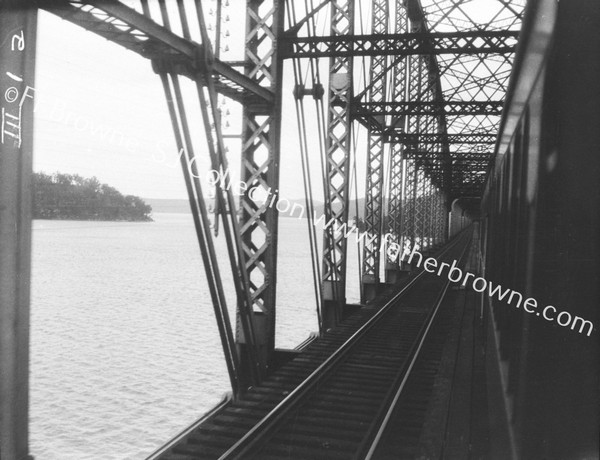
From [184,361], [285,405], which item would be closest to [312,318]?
[184,361]

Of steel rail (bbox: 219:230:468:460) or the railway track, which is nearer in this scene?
steel rail (bbox: 219:230:468:460)

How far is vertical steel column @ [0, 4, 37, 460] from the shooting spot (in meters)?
2.93

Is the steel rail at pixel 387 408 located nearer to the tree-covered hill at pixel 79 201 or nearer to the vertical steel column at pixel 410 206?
the tree-covered hill at pixel 79 201

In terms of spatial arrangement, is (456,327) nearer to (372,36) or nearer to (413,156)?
(372,36)

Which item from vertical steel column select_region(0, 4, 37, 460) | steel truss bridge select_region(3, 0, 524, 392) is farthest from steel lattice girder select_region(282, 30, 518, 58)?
vertical steel column select_region(0, 4, 37, 460)

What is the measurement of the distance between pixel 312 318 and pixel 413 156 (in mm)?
9514

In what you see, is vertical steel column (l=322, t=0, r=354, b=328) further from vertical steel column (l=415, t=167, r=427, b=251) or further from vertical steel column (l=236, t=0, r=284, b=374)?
vertical steel column (l=415, t=167, r=427, b=251)

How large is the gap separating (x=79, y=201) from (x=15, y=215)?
16896mm

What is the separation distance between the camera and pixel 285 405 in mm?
5664

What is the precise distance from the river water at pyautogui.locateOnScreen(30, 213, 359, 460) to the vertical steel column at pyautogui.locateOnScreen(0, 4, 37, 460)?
6.96 meters

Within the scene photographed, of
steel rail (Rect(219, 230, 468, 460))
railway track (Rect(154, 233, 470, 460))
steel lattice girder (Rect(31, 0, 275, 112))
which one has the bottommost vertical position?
railway track (Rect(154, 233, 470, 460))

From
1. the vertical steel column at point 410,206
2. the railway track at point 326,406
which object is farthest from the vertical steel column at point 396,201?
the railway track at point 326,406

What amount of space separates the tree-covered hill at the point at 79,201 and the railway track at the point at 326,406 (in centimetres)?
246

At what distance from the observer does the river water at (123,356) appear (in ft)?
53.5
